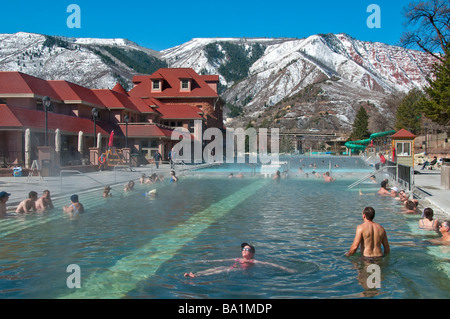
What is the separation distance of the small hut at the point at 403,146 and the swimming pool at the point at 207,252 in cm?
1316

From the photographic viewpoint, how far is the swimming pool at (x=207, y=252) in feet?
22.2

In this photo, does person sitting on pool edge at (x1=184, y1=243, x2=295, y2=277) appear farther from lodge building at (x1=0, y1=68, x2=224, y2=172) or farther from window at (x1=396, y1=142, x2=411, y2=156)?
window at (x1=396, y1=142, x2=411, y2=156)

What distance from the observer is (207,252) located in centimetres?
910

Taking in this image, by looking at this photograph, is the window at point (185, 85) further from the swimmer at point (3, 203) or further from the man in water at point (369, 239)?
the man in water at point (369, 239)

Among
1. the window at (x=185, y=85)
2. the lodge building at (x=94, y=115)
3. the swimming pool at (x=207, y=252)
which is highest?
the window at (x=185, y=85)

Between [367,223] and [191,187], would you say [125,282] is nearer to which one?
[367,223]

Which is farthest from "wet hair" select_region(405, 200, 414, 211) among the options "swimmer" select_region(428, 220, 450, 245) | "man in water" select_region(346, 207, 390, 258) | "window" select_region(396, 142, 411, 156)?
"window" select_region(396, 142, 411, 156)

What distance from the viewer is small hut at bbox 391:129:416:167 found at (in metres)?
28.4

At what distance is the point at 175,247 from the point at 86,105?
34.3 metres

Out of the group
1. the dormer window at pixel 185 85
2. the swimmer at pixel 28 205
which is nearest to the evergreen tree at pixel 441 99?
the swimmer at pixel 28 205

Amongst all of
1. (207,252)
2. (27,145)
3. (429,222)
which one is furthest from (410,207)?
(27,145)

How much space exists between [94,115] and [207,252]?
2635 centimetres

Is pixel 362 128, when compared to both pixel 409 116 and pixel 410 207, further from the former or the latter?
pixel 410 207

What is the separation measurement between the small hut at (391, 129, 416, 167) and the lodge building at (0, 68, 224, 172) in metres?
21.7
